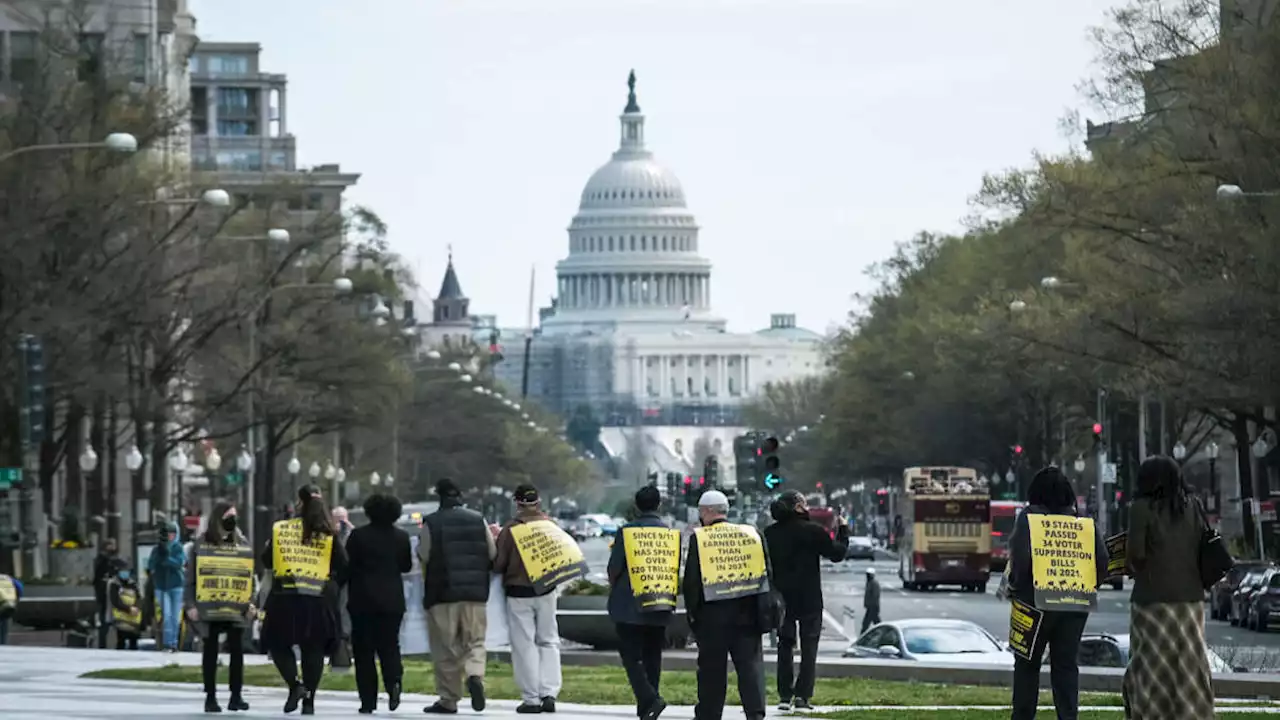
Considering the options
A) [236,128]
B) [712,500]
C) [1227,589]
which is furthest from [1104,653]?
[236,128]

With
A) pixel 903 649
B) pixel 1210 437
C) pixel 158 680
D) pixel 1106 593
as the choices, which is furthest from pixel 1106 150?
pixel 158 680

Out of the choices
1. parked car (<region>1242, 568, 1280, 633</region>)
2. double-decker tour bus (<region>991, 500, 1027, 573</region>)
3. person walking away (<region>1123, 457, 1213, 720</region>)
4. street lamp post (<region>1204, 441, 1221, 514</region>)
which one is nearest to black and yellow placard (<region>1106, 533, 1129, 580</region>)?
person walking away (<region>1123, 457, 1213, 720</region>)

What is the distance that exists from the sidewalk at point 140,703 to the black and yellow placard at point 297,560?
0.97 meters

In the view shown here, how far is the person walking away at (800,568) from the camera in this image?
83.7 ft

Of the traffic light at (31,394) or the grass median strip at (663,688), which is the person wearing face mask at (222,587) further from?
the traffic light at (31,394)

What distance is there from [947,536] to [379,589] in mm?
58713

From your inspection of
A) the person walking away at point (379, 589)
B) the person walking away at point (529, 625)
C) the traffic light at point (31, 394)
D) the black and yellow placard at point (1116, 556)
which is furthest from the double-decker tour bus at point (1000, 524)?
the black and yellow placard at point (1116, 556)

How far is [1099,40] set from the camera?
59969mm

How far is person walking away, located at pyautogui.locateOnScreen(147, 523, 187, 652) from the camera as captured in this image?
128ft

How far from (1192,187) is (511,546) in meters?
35.9

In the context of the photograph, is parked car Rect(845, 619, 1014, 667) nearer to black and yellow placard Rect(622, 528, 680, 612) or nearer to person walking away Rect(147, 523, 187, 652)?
person walking away Rect(147, 523, 187, 652)

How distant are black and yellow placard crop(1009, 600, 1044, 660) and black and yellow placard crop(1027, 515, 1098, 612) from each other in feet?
0.38

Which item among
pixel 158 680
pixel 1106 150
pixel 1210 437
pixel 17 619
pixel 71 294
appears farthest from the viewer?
pixel 1210 437

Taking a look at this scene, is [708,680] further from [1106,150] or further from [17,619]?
[1106,150]
